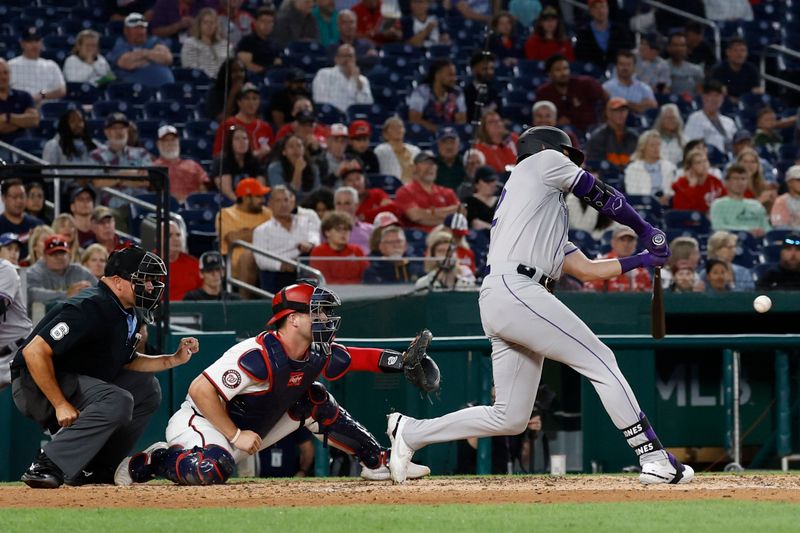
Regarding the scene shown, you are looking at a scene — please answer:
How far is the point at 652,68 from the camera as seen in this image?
49.5ft

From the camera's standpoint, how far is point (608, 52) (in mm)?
15156

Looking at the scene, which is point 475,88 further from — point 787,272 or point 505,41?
point 787,272

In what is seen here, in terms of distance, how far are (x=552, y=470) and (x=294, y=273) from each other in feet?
8.95

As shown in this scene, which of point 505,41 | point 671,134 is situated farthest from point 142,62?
point 671,134

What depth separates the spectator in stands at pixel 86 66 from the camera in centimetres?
1296

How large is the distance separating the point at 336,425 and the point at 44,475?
1367 mm

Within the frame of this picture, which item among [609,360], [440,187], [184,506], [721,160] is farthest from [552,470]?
[721,160]

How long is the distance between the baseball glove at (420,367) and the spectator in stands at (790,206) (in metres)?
6.58

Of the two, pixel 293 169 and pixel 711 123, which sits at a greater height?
pixel 711 123

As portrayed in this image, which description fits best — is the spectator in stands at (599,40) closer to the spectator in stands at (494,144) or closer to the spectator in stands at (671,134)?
the spectator in stands at (671,134)

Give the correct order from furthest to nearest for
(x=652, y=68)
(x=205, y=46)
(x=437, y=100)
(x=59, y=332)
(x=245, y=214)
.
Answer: (x=652, y=68)
(x=437, y=100)
(x=205, y=46)
(x=245, y=214)
(x=59, y=332)

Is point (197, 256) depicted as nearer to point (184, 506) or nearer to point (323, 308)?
point (323, 308)

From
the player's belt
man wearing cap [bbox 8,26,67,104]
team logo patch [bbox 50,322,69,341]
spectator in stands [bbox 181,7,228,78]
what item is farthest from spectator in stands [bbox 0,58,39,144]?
the player's belt

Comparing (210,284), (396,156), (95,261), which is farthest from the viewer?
(396,156)
